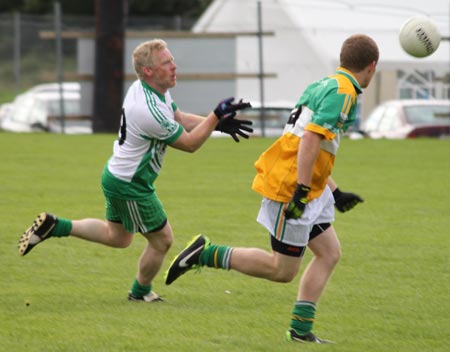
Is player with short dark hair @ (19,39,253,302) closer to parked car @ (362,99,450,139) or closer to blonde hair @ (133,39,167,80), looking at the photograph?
blonde hair @ (133,39,167,80)

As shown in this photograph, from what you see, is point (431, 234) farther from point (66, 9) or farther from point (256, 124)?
point (66, 9)

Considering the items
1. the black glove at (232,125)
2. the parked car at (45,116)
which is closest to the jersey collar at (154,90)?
the black glove at (232,125)

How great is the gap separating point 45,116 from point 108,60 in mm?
2284

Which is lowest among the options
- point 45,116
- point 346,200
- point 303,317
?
point 45,116

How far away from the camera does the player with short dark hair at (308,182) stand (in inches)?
257

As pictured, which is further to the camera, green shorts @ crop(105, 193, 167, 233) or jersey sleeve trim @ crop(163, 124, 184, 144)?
green shorts @ crop(105, 193, 167, 233)

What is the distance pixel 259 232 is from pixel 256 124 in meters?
12.7

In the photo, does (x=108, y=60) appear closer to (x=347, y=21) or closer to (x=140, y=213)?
(x=347, y=21)

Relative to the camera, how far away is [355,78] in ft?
22.2

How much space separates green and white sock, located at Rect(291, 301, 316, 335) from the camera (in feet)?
22.3

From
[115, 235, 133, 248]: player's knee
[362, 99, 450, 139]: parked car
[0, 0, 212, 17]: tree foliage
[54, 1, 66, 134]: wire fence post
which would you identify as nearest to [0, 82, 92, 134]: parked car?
[54, 1, 66, 134]: wire fence post

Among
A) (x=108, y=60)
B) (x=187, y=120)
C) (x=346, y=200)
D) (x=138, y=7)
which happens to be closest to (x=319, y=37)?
→ (x=108, y=60)

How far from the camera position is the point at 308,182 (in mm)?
6523

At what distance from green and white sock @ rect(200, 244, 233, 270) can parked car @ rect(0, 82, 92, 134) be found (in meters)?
17.6
